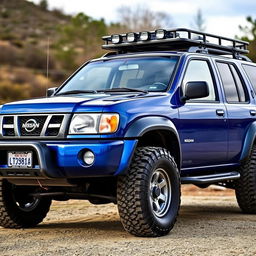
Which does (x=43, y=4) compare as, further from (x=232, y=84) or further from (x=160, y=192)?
(x=160, y=192)

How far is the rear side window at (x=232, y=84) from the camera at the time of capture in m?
8.36

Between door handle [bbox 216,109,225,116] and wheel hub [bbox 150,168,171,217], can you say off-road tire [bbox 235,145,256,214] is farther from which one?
wheel hub [bbox 150,168,171,217]

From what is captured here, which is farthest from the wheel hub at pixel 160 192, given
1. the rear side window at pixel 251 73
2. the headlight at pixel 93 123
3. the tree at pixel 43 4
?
the tree at pixel 43 4

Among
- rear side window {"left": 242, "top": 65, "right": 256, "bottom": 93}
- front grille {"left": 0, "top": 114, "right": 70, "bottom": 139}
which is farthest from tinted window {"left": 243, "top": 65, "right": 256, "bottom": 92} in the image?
front grille {"left": 0, "top": 114, "right": 70, "bottom": 139}

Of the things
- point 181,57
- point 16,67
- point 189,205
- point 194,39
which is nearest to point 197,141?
point 181,57

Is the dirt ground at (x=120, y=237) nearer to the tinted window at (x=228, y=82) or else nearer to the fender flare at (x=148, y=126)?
the fender flare at (x=148, y=126)

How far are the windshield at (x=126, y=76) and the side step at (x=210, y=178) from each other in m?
1.03

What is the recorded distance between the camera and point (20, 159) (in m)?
6.42

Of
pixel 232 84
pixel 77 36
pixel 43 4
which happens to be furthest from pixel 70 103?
pixel 43 4

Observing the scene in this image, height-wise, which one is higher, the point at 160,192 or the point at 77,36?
the point at 77,36

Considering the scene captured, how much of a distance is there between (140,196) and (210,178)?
1.58 m

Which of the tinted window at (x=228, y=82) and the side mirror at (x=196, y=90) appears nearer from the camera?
the side mirror at (x=196, y=90)

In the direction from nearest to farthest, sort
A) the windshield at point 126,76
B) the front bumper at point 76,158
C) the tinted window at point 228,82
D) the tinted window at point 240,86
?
1. the front bumper at point 76,158
2. the windshield at point 126,76
3. the tinted window at point 228,82
4. the tinted window at point 240,86

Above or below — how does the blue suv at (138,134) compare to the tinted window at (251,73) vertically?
below
